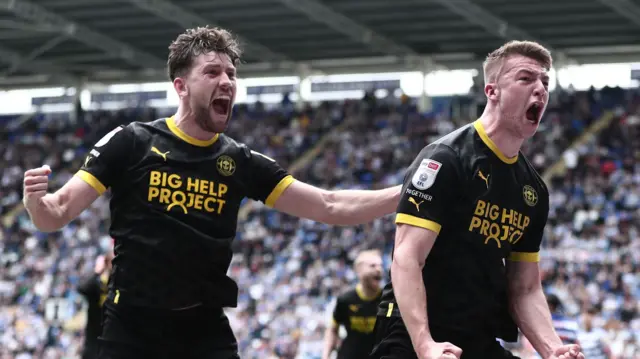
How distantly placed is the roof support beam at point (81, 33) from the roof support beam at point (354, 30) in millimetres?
6485

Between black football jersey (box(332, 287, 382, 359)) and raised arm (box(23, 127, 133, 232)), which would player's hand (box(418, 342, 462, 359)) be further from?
black football jersey (box(332, 287, 382, 359))

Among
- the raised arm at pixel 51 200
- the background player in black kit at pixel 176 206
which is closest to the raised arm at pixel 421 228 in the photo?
the background player in black kit at pixel 176 206

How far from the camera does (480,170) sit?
5281mm

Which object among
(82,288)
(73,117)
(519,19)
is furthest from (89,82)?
(82,288)

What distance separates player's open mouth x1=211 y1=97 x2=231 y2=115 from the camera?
19.6 feet

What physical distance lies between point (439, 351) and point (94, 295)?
6.42 meters

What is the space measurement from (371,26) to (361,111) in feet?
10.5

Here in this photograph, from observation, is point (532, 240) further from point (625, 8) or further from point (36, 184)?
point (625, 8)

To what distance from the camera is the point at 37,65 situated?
3506cm

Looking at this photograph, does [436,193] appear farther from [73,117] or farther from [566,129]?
[73,117]

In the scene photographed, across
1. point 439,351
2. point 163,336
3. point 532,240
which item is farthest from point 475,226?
point 163,336

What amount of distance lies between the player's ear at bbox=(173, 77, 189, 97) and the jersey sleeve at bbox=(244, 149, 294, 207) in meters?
0.48

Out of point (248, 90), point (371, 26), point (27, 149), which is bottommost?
point (27, 149)

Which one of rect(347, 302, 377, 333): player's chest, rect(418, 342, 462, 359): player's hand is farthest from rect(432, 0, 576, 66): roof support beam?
rect(418, 342, 462, 359): player's hand
